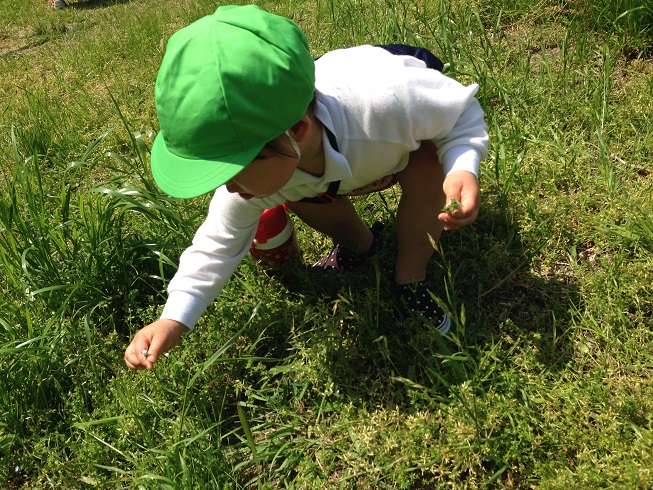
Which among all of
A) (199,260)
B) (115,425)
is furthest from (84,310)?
(199,260)

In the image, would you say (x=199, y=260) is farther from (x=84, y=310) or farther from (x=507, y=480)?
(x=507, y=480)

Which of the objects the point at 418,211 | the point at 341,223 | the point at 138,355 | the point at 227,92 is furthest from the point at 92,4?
the point at 227,92

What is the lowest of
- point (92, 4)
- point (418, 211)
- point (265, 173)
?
point (92, 4)

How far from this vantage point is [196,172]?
1.51 metres

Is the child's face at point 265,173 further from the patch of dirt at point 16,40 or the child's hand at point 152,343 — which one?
the patch of dirt at point 16,40

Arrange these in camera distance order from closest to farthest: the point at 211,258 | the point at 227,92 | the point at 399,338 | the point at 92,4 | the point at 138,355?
the point at 227,92
the point at 138,355
the point at 211,258
the point at 399,338
the point at 92,4

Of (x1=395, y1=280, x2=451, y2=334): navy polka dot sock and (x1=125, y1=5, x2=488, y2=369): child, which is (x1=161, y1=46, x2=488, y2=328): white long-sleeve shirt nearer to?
(x1=125, y1=5, x2=488, y2=369): child

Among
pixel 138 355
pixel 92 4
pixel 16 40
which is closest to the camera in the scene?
pixel 138 355

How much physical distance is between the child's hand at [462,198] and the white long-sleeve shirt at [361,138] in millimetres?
46

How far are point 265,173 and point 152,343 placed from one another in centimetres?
61

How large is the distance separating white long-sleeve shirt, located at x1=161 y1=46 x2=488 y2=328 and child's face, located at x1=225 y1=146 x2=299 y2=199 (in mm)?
173

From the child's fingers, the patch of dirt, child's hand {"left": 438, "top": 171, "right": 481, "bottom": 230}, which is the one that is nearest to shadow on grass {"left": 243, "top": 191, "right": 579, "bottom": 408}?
child's hand {"left": 438, "top": 171, "right": 481, "bottom": 230}

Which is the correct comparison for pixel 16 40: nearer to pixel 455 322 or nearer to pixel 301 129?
pixel 301 129

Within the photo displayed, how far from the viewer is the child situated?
4.70 ft
